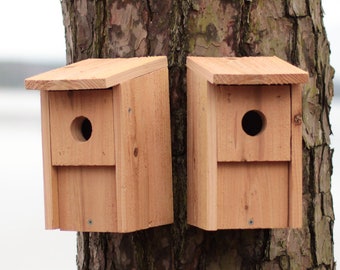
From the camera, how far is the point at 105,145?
2.86 meters

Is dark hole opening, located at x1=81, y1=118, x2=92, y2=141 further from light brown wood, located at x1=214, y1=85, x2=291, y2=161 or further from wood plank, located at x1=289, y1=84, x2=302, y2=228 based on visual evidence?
wood plank, located at x1=289, y1=84, x2=302, y2=228

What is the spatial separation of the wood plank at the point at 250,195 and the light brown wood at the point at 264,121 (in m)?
0.05

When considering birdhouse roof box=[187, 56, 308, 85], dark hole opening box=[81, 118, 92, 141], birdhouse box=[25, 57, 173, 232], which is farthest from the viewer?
dark hole opening box=[81, 118, 92, 141]

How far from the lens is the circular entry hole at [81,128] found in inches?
115

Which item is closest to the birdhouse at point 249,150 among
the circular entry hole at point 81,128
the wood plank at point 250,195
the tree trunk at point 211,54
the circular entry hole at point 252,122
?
the wood plank at point 250,195

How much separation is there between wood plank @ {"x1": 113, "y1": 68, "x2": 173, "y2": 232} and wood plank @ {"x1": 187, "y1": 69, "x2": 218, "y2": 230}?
3.2 inches

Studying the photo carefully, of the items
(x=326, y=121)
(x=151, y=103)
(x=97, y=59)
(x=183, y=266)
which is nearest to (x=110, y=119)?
(x=151, y=103)

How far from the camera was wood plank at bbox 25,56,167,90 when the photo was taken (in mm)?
2791

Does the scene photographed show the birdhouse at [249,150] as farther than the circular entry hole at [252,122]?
No

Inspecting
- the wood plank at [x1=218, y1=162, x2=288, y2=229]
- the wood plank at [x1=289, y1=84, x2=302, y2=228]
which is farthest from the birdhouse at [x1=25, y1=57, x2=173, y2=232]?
the wood plank at [x1=289, y1=84, x2=302, y2=228]

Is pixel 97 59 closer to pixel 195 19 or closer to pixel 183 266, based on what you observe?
pixel 195 19

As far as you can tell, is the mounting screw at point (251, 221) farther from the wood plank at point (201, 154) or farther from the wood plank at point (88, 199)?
the wood plank at point (88, 199)

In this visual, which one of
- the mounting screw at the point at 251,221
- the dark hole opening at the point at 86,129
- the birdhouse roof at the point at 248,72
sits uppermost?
the birdhouse roof at the point at 248,72

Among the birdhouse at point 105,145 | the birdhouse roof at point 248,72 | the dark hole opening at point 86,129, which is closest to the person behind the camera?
the birdhouse roof at point 248,72
